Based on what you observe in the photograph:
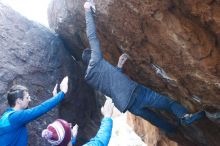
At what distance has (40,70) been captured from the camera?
9.02 m

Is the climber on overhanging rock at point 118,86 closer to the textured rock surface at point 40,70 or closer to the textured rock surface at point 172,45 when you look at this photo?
the textured rock surface at point 172,45

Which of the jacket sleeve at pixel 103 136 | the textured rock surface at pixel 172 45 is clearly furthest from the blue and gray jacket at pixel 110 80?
the jacket sleeve at pixel 103 136

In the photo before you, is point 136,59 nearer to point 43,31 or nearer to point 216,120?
point 216,120

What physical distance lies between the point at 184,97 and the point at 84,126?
4.86m

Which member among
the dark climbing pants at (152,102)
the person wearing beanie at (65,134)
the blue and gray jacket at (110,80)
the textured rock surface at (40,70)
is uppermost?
the person wearing beanie at (65,134)

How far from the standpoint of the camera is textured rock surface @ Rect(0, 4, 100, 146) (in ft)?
27.1

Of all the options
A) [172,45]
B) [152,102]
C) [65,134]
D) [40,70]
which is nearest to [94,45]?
[172,45]

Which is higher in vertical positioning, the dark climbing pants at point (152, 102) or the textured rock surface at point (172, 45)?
the textured rock surface at point (172, 45)

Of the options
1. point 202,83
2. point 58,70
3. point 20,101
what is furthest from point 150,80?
point 58,70

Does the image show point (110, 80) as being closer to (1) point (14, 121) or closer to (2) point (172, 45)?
(2) point (172, 45)

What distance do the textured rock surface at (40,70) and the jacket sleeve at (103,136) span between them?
406 centimetres

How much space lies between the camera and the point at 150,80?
6945 mm

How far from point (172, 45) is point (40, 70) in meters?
4.69

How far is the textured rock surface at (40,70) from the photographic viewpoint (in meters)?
8.27
